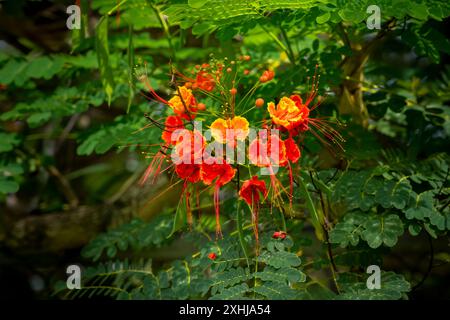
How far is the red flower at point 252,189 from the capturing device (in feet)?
4.43

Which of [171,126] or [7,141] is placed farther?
[7,141]

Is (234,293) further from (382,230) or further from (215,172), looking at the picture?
(382,230)

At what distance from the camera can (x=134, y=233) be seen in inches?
79.7

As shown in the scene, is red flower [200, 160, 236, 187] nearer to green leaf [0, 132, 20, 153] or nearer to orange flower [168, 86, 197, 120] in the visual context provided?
orange flower [168, 86, 197, 120]

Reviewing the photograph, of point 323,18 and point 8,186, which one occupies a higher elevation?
point 323,18

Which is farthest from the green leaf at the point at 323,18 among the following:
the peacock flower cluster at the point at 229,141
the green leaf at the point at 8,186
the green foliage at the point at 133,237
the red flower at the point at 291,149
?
the green leaf at the point at 8,186

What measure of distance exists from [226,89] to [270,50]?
746 millimetres

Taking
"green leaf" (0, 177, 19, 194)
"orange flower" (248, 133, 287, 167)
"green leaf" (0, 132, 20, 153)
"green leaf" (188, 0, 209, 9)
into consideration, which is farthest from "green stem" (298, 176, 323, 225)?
"green leaf" (0, 132, 20, 153)

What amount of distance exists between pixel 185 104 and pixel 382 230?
603 millimetres

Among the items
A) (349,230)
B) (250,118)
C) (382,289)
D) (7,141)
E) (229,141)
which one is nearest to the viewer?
(229,141)

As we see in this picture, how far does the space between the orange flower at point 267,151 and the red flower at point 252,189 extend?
0.05m

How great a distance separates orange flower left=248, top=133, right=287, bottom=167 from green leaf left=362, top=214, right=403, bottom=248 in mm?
339

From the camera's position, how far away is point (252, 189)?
1382 mm

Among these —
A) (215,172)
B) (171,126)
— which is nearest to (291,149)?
→ (215,172)
